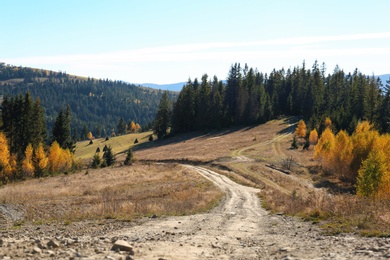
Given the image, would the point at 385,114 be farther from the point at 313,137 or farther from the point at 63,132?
the point at 63,132

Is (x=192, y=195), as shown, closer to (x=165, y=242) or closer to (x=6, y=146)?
(x=165, y=242)

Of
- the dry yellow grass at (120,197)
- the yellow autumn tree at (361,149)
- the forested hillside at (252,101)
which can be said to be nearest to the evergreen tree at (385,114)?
the forested hillside at (252,101)

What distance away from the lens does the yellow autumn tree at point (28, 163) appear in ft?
193

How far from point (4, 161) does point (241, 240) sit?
54208mm

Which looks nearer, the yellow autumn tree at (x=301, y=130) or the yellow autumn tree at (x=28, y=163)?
the yellow autumn tree at (x=28, y=163)

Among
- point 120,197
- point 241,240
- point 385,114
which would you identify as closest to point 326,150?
point 385,114

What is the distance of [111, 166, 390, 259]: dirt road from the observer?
10750 millimetres

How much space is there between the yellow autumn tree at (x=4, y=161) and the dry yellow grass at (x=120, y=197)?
1518cm

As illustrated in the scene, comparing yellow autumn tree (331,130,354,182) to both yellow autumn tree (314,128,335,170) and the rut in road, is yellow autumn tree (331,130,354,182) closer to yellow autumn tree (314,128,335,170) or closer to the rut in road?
yellow autumn tree (314,128,335,170)

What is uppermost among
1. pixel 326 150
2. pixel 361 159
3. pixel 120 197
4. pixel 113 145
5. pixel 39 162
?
pixel 326 150

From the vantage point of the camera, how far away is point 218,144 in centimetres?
8750

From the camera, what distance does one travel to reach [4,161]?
56625 mm

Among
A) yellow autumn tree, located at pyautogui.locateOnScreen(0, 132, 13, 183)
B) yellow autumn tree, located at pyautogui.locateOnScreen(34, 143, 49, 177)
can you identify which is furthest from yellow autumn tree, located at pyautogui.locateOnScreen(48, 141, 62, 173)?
yellow autumn tree, located at pyautogui.locateOnScreen(0, 132, 13, 183)

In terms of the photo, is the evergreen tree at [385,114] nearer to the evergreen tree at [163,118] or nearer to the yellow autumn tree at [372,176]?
the yellow autumn tree at [372,176]
